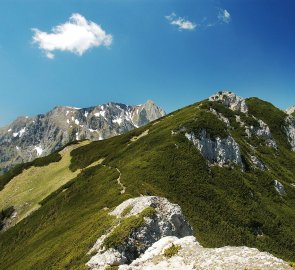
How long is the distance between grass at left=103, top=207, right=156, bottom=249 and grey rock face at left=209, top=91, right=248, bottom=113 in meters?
124

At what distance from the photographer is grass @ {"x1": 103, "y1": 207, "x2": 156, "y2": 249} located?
37594 millimetres

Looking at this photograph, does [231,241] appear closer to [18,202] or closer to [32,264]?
[32,264]

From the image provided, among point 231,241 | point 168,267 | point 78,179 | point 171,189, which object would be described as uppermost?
point 78,179

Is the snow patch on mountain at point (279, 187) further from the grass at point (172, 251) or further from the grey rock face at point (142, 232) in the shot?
the grass at point (172, 251)

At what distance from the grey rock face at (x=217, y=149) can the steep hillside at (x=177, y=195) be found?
25 centimetres

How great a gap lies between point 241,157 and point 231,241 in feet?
131

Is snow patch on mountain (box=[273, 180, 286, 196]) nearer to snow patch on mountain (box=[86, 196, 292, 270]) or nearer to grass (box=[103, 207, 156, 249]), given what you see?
snow patch on mountain (box=[86, 196, 292, 270])

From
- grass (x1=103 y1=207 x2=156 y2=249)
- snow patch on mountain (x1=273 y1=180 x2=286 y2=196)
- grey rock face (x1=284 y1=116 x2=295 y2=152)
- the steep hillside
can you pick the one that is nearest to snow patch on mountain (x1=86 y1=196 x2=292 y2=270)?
grass (x1=103 y1=207 x2=156 y2=249)

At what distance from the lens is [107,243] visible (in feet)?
125

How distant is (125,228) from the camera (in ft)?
131

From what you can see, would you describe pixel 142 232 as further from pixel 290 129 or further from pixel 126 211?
pixel 290 129

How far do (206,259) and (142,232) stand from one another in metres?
15.4

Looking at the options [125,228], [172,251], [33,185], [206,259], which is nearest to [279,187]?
[33,185]

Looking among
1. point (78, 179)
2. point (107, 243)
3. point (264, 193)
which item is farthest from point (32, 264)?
point (264, 193)
